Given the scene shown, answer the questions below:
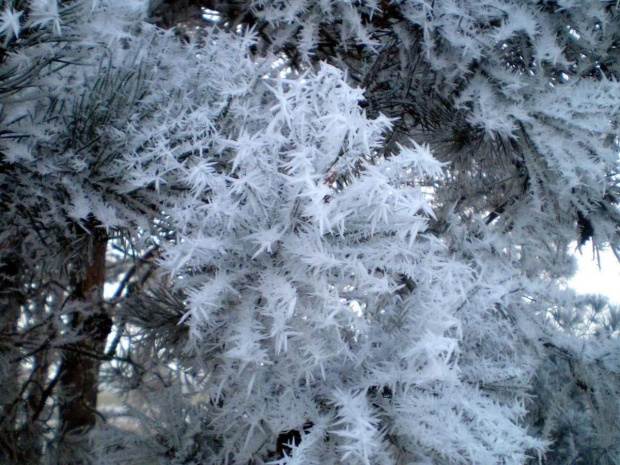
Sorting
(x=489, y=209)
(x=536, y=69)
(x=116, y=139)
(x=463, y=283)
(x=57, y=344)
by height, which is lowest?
(x=57, y=344)

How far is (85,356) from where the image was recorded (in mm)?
2072

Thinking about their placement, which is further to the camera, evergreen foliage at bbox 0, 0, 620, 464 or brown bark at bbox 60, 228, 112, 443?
brown bark at bbox 60, 228, 112, 443

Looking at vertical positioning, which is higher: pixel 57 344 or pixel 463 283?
pixel 463 283

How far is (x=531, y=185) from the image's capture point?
1.44 metres

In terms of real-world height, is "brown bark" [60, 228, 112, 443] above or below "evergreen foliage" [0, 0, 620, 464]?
below

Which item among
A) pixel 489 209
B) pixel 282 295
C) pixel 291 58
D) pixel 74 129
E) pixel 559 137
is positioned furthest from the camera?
pixel 489 209

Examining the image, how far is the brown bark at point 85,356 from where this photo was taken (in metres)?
1.95

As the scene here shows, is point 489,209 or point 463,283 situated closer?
point 463,283

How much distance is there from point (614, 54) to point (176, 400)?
130 centimetres

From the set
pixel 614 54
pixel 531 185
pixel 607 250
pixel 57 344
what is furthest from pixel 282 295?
pixel 57 344

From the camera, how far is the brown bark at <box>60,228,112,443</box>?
1.95m

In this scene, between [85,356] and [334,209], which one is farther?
[85,356]

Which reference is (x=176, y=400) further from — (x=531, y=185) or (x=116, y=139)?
(x=531, y=185)

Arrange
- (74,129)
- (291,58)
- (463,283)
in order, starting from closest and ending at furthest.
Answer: (463,283) < (74,129) < (291,58)
